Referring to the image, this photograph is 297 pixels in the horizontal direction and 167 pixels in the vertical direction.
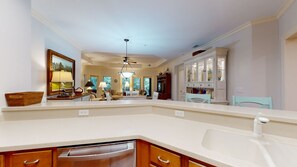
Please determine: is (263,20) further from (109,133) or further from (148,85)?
(148,85)

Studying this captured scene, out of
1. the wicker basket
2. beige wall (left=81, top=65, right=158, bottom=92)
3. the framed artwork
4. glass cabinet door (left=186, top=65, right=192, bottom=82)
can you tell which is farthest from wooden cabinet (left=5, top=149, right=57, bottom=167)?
beige wall (left=81, top=65, right=158, bottom=92)

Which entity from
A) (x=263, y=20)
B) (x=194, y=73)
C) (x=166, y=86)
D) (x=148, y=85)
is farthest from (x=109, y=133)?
(x=148, y=85)

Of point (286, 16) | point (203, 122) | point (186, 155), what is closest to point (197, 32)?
point (286, 16)

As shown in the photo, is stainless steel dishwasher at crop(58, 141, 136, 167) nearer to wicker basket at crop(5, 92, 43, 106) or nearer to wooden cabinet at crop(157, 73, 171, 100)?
wicker basket at crop(5, 92, 43, 106)

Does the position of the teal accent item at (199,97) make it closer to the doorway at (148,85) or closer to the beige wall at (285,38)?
the beige wall at (285,38)

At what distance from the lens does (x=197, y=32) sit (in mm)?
3990

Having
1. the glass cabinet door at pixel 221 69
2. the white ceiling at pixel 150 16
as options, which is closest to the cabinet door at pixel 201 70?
the glass cabinet door at pixel 221 69

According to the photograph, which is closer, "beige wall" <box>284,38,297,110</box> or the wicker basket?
the wicker basket

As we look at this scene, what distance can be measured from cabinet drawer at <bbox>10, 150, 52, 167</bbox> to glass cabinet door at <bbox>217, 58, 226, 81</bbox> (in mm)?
3922

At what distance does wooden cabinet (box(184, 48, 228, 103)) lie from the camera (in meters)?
3.96

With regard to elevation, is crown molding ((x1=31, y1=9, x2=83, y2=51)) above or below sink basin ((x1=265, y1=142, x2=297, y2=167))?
above

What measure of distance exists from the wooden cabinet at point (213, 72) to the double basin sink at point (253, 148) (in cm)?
279

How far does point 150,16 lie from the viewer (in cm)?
309

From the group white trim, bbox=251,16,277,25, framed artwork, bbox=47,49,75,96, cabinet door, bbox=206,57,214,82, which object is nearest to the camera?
white trim, bbox=251,16,277,25
